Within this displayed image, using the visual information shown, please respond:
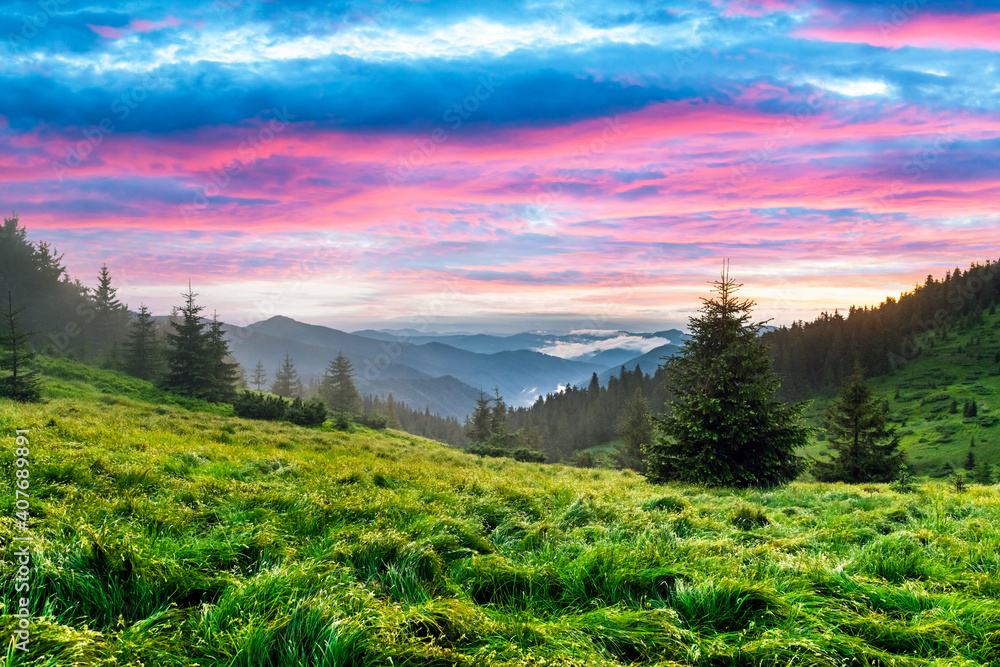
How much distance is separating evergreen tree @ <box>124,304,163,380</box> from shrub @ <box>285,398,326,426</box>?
30.5m

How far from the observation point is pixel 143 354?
54.0m

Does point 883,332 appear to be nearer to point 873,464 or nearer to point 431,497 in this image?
point 873,464

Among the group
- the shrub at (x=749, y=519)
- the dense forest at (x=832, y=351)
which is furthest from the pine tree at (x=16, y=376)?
the dense forest at (x=832, y=351)

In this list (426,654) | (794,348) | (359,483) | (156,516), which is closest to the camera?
(426,654)

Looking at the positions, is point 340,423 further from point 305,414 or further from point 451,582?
point 451,582

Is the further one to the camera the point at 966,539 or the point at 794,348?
the point at 794,348

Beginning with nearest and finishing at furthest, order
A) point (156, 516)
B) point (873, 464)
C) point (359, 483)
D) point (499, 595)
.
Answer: point (499, 595), point (156, 516), point (359, 483), point (873, 464)

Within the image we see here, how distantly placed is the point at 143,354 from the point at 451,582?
216ft

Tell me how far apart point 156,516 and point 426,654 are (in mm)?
3880

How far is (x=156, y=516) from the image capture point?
501 cm

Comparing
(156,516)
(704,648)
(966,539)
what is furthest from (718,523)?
(156,516)

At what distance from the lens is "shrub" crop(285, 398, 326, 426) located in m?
32.2

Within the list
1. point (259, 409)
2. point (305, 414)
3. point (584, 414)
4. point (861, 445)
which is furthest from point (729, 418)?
point (584, 414)

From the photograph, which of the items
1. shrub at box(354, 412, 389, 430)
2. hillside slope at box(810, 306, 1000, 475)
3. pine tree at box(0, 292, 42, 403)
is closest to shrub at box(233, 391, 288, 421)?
pine tree at box(0, 292, 42, 403)
